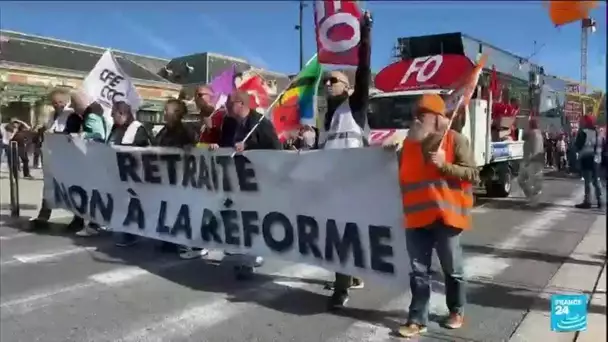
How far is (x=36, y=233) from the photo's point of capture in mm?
8156

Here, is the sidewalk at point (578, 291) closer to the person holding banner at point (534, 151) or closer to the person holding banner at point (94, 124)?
the person holding banner at point (534, 151)

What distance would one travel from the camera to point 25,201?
11422 mm

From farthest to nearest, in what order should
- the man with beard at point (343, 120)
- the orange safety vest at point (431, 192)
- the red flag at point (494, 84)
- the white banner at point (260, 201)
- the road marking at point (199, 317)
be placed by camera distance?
the red flag at point (494, 84) < the man with beard at point (343, 120) < the white banner at point (260, 201) < the road marking at point (199, 317) < the orange safety vest at point (431, 192)

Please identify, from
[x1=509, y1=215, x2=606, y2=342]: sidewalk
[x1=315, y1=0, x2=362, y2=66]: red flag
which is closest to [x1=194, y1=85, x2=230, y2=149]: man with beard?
[x1=315, y1=0, x2=362, y2=66]: red flag

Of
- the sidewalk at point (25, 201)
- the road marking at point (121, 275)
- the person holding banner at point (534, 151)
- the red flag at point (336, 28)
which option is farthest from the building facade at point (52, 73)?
the red flag at point (336, 28)

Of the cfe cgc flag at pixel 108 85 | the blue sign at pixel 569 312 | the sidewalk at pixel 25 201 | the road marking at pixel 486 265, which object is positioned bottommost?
the road marking at pixel 486 265

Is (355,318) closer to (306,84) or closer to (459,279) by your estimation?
(459,279)

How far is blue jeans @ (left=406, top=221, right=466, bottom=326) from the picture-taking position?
4.02 m

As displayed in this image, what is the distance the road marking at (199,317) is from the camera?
4.20m

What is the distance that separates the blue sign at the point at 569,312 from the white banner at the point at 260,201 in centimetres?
186

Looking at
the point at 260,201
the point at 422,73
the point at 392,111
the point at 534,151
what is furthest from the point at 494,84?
the point at 260,201

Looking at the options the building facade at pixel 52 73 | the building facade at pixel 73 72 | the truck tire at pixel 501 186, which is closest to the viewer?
the truck tire at pixel 501 186

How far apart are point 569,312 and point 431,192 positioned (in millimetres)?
1603

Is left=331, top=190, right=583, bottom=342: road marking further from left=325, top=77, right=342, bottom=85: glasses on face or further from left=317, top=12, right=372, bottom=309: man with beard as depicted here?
left=325, top=77, right=342, bottom=85: glasses on face
